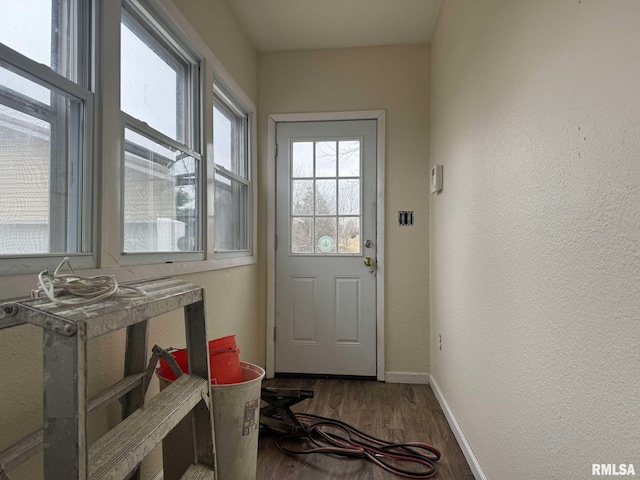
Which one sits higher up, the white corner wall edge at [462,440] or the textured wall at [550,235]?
the textured wall at [550,235]

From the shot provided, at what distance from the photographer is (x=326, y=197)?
3020mm

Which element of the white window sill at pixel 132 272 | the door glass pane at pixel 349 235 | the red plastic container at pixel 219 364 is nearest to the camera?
the white window sill at pixel 132 272

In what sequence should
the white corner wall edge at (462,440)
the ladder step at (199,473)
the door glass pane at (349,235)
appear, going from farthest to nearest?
the door glass pane at (349,235), the white corner wall edge at (462,440), the ladder step at (199,473)

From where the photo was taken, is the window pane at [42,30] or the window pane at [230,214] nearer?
the window pane at [42,30]

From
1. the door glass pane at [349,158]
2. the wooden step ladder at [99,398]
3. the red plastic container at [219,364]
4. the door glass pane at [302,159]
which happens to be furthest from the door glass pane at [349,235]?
the wooden step ladder at [99,398]

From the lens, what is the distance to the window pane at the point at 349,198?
9.85 feet

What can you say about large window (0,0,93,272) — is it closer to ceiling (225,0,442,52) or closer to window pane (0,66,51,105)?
window pane (0,66,51,105)

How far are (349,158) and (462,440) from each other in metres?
2.12

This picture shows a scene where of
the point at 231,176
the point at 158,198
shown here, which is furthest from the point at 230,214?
the point at 158,198

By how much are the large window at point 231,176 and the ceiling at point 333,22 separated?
24.1 inches

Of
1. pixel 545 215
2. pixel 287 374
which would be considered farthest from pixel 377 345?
pixel 545 215

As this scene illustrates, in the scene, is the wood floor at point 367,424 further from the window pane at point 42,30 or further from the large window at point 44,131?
the window pane at point 42,30

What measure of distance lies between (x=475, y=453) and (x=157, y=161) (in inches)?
78.9

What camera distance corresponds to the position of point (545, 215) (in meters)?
1.07
